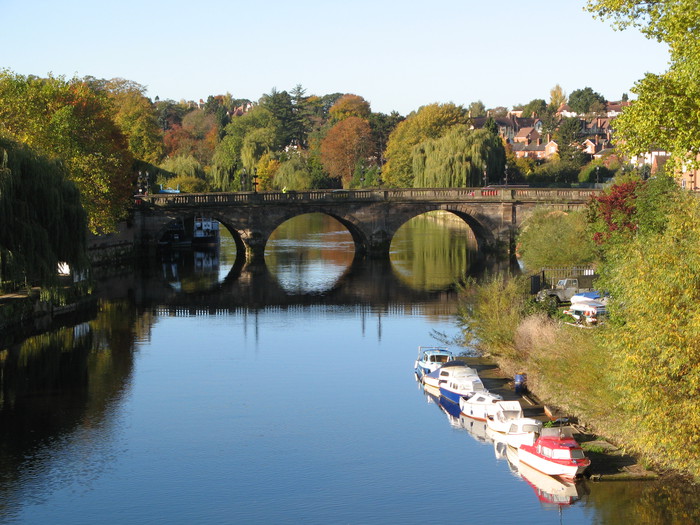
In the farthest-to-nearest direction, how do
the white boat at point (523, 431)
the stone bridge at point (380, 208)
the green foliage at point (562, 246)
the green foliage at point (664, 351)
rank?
the stone bridge at point (380, 208)
the green foliage at point (562, 246)
the white boat at point (523, 431)
the green foliage at point (664, 351)

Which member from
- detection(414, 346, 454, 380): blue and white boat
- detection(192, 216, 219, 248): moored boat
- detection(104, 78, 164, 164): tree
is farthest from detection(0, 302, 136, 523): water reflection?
detection(104, 78, 164, 164): tree

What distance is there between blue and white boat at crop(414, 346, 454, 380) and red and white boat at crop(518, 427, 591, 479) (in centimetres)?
1074

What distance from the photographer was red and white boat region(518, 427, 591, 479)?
30.7m

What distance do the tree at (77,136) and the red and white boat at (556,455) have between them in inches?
1502

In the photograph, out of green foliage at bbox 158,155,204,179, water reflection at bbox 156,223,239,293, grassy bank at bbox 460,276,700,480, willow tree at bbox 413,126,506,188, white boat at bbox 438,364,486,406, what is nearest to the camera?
grassy bank at bbox 460,276,700,480

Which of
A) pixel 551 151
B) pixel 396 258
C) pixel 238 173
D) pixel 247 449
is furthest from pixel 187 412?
pixel 551 151

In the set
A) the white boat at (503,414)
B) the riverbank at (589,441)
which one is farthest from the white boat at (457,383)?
the white boat at (503,414)

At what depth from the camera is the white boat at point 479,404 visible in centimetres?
3709

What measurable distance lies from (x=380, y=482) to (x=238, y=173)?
4129 inches

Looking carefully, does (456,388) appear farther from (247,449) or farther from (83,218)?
(83,218)

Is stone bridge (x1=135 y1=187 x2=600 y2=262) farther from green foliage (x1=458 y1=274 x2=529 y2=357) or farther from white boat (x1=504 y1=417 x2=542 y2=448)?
white boat (x1=504 y1=417 x2=542 y2=448)

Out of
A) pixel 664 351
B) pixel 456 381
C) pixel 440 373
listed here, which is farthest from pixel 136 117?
pixel 664 351

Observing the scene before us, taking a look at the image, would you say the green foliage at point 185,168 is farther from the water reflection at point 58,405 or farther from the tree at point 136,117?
the water reflection at point 58,405

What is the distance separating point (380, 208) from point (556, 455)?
60.6m
